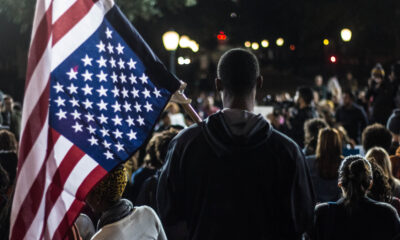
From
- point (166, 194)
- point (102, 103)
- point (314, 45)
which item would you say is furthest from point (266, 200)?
point (314, 45)

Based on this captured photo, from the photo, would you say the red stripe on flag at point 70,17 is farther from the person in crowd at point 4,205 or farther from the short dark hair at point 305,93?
the short dark hair at point 305,93

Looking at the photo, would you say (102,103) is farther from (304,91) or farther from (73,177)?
(304,91)

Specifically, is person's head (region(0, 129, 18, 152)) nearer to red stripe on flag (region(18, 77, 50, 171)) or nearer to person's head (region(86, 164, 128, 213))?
person's head (region(86, 164, 128, 213))

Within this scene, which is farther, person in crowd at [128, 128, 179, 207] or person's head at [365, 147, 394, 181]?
person in crowd at [128, 128, 179, 207]

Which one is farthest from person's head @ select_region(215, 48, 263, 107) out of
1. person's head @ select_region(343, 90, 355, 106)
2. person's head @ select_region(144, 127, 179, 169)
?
person's head @ select_region(343, 90, 355, 106)

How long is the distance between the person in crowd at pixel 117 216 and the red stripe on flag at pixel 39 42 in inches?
30.6

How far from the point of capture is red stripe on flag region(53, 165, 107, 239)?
151 inches

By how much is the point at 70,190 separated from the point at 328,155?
12.3ft

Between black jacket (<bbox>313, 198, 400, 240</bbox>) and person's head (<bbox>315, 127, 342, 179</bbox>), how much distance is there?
2159 millimetres

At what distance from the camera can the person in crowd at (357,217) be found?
4.74 meters

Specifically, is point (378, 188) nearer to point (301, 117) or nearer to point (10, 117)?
point (301, 117)

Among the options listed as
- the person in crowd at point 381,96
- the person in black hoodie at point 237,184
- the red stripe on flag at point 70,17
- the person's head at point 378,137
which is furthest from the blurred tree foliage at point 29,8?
the person in black hoodie at point 237,184

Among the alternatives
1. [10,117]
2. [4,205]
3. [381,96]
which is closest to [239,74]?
[4,205]

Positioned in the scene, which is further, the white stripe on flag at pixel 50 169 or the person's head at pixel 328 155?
the person's head at pixel 328 155
